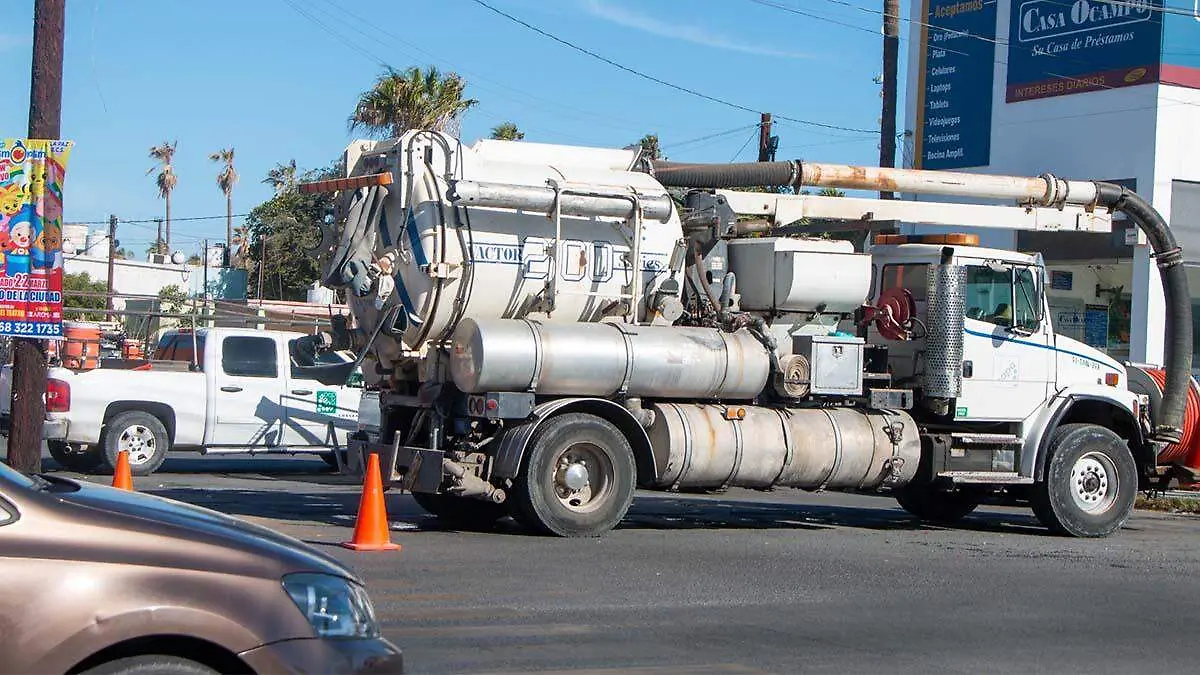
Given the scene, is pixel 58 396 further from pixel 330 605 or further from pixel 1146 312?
pixel 1146 312

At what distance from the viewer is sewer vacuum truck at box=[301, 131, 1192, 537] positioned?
12703 millimetres

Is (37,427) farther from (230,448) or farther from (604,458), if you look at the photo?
(604,458)

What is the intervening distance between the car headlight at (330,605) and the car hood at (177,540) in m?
0.04

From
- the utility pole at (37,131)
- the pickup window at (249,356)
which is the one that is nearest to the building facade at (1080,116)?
the pickup window at (249,356)

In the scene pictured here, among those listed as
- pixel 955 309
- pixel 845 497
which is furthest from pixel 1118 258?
pixel 955 309

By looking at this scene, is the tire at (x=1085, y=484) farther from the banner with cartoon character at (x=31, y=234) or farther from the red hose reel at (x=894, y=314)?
the banner with cartoon character at (x=31, y=234)

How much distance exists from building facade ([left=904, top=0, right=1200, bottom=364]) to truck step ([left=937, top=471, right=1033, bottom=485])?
11103mm

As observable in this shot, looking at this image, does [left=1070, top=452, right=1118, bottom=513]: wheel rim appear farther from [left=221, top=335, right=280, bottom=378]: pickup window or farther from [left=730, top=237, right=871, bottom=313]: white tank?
[left=221, top=335, right=280, bottom=378]: pickup window

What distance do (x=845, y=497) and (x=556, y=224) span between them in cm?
830

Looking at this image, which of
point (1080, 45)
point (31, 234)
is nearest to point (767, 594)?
point (31, 234)

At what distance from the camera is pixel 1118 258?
27094 millimetres

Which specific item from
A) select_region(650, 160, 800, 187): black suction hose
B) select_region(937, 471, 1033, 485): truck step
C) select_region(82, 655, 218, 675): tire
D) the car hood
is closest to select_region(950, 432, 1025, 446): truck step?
select_region(937, 471, 1033, 485): truck step

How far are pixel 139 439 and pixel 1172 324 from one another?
41.9 feet

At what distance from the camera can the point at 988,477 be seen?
577 inches
